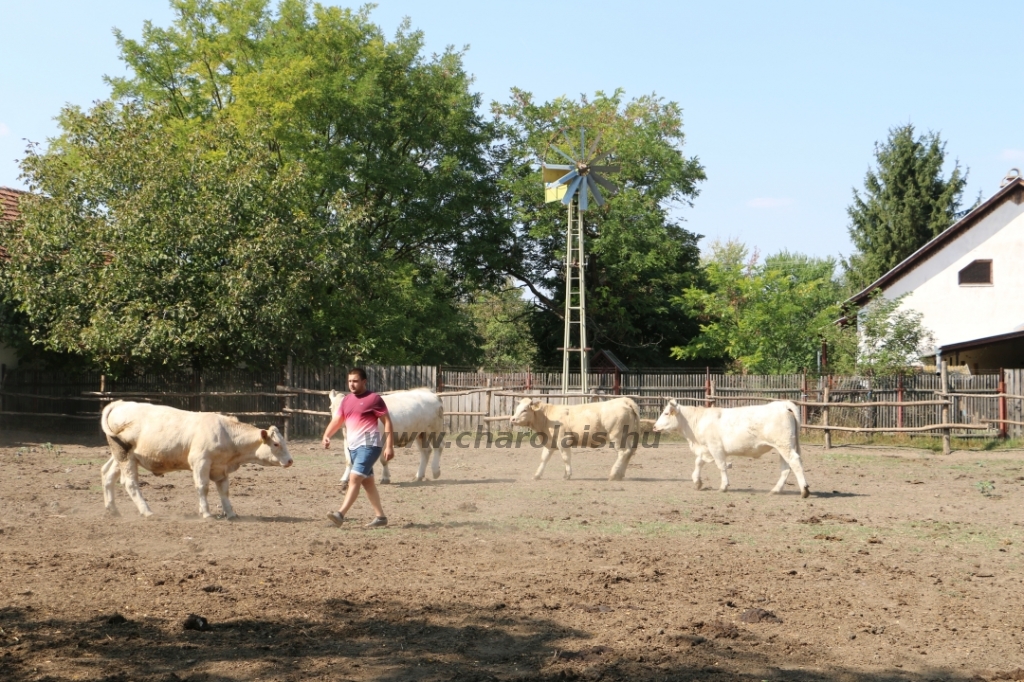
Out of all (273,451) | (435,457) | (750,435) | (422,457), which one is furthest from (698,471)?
(273,451)

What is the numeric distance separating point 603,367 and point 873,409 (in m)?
13.9

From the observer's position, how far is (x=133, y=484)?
34.9ft

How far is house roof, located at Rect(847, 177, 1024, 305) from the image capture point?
1173 inches

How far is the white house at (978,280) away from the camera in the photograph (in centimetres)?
3009

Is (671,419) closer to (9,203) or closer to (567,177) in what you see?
(567,177)

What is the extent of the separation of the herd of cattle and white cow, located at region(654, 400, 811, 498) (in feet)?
0.04

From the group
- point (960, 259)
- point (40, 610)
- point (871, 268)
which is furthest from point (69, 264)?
point (871, 268)

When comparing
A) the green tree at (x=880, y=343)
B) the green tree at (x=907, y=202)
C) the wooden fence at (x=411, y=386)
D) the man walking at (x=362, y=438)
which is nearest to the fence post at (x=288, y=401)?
the wooden fence at (x=411, y=386)

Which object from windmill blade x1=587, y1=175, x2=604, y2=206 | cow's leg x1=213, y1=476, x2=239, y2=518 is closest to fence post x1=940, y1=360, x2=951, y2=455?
windmill blade x1=587, y1=175, x2=604, y2=206

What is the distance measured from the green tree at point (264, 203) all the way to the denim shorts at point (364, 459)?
41.5 feet

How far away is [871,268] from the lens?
43.2m

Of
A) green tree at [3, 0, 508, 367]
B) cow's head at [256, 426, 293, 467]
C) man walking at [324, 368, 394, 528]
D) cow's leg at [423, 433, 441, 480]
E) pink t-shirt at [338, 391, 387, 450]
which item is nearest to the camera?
man walking at [324, 368, 394, 528]

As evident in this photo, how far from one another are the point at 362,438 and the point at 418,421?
462cm

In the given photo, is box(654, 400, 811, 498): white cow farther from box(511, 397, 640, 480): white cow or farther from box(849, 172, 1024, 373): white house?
box(849, 172, 1024, 373): white house
